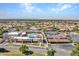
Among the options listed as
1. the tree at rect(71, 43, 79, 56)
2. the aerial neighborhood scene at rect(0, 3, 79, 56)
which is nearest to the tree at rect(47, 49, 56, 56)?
the aerial neighborhood scene at rect(0, 3, 79, 56)

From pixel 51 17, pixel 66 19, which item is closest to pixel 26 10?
pixel 51 17

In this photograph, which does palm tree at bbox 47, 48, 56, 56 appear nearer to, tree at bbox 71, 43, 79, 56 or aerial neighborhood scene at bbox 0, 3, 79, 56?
aerial neighborhood scene at bbox 0, 3, 79, 56

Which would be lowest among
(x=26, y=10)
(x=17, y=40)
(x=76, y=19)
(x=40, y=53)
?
(x=40, y=53)

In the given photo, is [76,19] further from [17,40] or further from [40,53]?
[17,40]

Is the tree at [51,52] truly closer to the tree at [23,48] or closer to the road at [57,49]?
the road at [57,49]

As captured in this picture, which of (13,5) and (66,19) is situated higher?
(13,5)

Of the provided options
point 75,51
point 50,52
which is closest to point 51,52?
point 50,52

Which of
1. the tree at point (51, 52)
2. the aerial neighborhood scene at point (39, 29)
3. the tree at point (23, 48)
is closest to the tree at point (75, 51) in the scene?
the aerial neighborhood scene at point (39, 29)

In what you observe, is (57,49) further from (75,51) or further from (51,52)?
(75,51)
